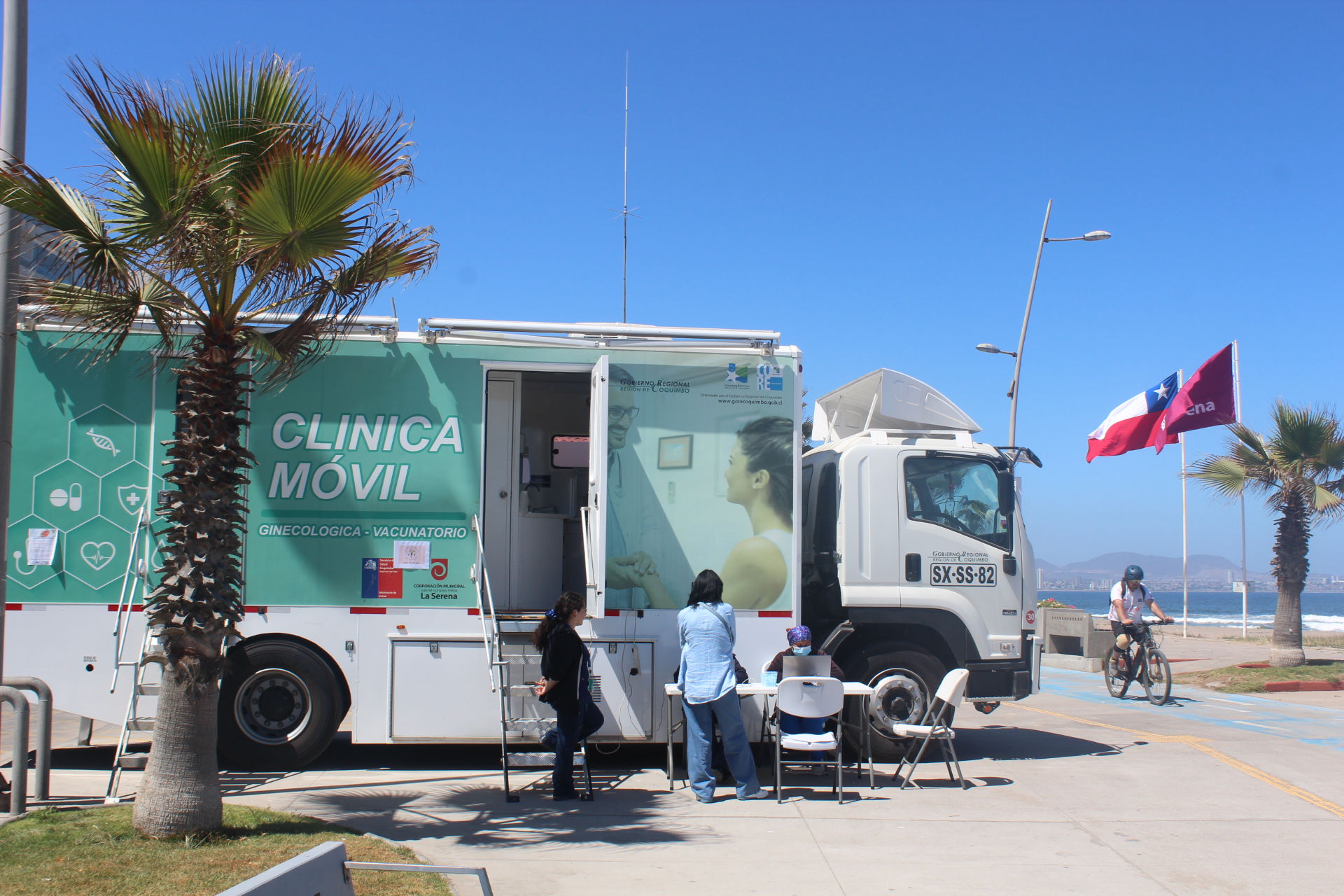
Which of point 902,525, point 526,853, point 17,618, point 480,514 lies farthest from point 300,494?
point 902,525

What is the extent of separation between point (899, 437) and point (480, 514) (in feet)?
12.3

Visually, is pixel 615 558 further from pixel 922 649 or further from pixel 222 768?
pixel 222 768

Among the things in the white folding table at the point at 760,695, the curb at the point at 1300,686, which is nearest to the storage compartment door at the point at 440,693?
the white folding table at the point at 760,695

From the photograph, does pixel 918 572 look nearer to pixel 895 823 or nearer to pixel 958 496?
pixel 958 496

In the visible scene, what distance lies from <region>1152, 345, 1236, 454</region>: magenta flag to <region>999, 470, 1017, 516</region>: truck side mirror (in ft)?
38.2

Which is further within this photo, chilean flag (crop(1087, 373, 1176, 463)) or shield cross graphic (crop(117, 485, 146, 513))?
chilean flag (crop(1087, 373, 1176, 463))

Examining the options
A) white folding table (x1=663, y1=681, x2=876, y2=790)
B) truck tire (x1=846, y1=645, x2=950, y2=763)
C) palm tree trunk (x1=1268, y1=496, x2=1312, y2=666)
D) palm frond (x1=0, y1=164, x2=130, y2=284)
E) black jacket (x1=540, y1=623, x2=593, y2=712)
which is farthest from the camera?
palm tree trunk (x1=1268, y1=496, x2=1312, y2=666)

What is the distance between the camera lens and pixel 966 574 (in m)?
8.84

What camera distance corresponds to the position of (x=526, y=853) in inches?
237

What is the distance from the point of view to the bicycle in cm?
1366

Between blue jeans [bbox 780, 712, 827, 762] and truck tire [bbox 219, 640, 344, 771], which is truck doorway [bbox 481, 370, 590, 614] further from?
blue jeans [bbox 780, 712, 827, 762]

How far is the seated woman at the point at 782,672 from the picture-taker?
788 centimetres

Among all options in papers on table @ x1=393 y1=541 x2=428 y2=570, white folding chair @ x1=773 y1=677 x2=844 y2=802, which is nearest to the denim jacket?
white folding chair @ x1=773 y1=677 x2=844 y2=802

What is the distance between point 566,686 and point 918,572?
3297mm
